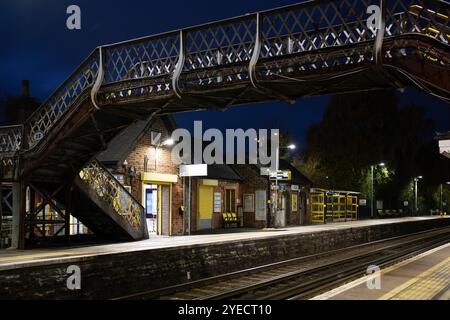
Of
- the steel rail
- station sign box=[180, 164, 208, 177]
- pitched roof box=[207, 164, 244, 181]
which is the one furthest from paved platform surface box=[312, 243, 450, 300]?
pitched roof box=[207, 164, 244, 181]

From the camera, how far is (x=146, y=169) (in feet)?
66.6

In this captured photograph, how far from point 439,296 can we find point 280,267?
814 centimetres

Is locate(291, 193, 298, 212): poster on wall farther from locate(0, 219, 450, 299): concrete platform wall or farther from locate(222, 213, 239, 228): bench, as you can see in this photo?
locate(0, 219, 450, 299): concrete platform wall

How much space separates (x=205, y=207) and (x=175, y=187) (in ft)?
10.2

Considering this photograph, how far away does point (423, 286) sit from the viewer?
430 inches

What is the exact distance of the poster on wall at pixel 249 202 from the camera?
27.0 metres

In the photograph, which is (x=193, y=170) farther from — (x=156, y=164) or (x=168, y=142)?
(x=168, y=142)

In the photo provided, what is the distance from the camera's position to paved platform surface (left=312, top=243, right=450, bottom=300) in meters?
9.66

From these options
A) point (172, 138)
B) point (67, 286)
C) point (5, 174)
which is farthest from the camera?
point (172, 138)

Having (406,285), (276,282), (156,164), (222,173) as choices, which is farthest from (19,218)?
(222,173)

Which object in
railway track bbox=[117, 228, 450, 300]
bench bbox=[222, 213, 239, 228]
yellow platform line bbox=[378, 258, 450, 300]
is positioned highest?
bench bbox=[222, 213, 239, 228]

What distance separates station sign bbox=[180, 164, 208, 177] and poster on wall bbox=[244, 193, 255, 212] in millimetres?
6697

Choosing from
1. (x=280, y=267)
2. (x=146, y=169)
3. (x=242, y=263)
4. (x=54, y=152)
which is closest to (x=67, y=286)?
(x=54, y=152)
